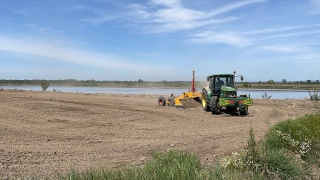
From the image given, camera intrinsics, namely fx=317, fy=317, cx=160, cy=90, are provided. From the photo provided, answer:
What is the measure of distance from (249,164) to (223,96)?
38.3ft

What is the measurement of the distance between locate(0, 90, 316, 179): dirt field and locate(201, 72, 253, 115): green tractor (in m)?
0.94

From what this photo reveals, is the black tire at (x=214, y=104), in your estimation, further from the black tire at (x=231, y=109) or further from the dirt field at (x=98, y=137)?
the black tire at (x=231, y=109)

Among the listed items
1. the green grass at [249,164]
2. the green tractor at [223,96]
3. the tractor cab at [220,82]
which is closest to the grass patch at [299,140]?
the green grass at [249,164]

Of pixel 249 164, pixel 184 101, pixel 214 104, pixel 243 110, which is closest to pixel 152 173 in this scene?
pixel 249 164

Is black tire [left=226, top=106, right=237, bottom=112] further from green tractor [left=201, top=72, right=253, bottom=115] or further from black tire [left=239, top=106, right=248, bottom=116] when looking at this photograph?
black tire [left=239, top=106, right=248, bottom=116]

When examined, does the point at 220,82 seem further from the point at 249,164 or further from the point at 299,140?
the point at 249,164

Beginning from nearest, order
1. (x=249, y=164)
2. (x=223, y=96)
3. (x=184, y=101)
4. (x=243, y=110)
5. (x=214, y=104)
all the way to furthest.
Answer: (x=249, y=164) → (x=214, y=104) → (x=223, y=96) → (x=243, y=110) → (x=184, y=101)

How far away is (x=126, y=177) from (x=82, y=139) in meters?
5.54

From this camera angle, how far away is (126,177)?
213 inches

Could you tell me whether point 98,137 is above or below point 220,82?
below

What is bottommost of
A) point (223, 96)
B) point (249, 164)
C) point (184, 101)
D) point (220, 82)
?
point (249, 164)

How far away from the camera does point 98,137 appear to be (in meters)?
11.0

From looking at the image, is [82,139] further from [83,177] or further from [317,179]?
[317,179]

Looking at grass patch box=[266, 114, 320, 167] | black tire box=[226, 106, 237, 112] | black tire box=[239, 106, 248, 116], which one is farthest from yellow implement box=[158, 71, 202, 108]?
grass patch box=[266, 114, 320, 167]
